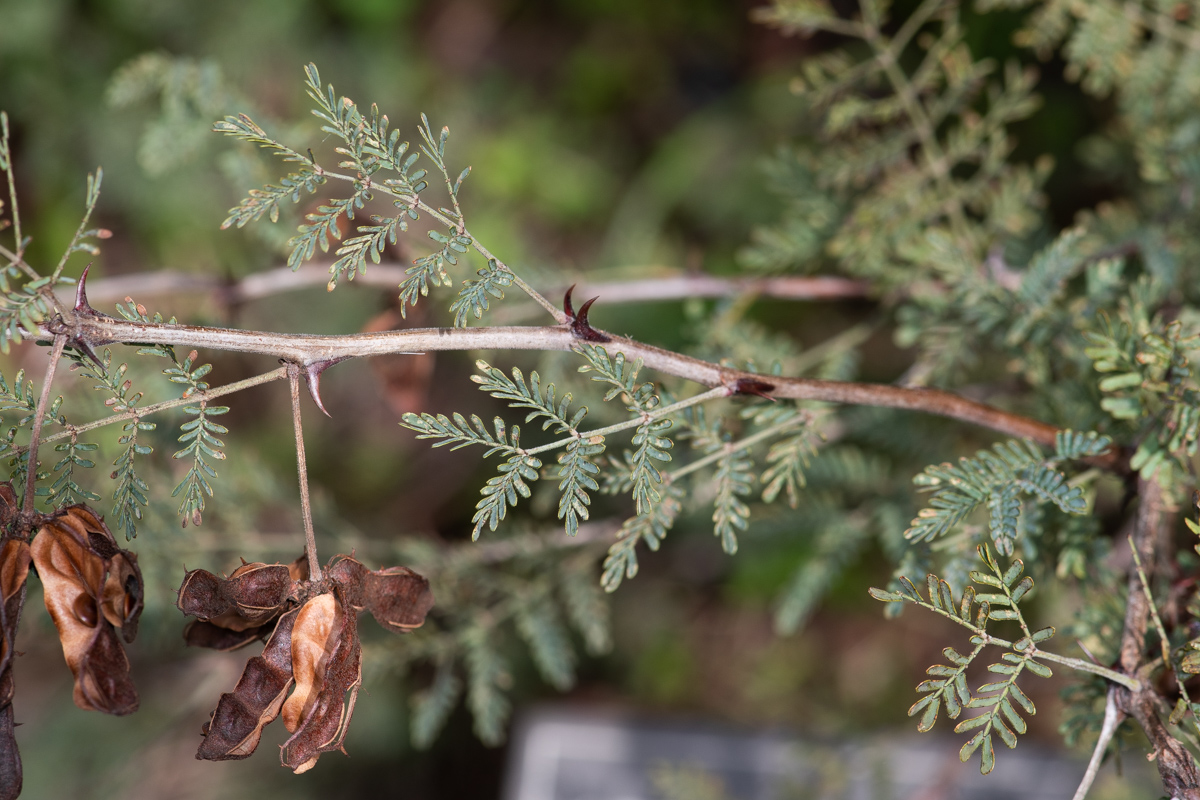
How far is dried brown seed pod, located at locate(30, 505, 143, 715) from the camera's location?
24.6 inches

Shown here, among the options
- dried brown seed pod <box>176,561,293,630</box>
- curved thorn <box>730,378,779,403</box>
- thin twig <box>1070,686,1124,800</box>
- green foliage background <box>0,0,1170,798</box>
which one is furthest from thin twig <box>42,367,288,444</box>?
green foliage background <box>0,0,1170,798</box>

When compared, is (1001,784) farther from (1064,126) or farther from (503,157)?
(503,157)

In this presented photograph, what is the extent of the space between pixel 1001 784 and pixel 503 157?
2.09 metres

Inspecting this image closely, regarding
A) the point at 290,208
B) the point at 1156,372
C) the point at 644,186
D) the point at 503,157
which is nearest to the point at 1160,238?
the point at 1156,372

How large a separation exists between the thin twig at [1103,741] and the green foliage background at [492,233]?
973mm

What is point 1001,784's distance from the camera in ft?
5.66

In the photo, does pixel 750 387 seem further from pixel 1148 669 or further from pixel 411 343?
pixel 1148 669

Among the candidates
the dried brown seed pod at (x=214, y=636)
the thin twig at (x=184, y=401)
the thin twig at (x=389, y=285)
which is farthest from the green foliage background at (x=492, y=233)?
the thin twig at (x=184, y=401)

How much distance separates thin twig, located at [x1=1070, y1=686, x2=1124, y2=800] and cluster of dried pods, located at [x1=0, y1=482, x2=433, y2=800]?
600mm

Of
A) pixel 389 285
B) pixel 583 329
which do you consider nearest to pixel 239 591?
pixel 583 329

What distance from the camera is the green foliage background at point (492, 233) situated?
6.77 feet

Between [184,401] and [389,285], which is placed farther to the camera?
[389,285]

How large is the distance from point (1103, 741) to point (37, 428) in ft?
3.04

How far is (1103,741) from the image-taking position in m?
0.69
